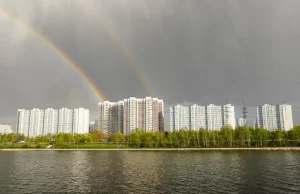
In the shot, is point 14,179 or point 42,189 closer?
point 42,189

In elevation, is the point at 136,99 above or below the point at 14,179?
above

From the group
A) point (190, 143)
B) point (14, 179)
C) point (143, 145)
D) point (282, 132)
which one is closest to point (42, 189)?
point (14, 179)

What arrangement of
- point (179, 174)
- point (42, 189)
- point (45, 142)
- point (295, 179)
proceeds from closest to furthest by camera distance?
point (42, 189) < point (295, 179) < point (179, 174) < point (45, 142)

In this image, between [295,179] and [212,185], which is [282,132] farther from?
[212,185]

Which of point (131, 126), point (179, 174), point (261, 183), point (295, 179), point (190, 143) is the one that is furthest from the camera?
point (131, 126)

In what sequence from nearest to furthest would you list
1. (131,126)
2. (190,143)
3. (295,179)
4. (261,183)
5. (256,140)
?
1. (261,183)
2. (295,179)
3. (256,140)
4. (190,143)
5. (131,126)

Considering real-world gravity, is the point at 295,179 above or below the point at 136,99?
below

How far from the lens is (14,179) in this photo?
3888cm

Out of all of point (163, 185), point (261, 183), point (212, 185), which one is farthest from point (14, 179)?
point (261, 183)

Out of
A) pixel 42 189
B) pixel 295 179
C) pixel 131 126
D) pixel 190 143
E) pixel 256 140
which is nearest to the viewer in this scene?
pixel 42 189

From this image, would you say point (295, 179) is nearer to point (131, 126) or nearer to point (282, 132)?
point (282, 132)

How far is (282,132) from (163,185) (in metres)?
116

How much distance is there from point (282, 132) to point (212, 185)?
11259 cm

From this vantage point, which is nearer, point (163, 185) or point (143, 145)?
point (163, 185)
